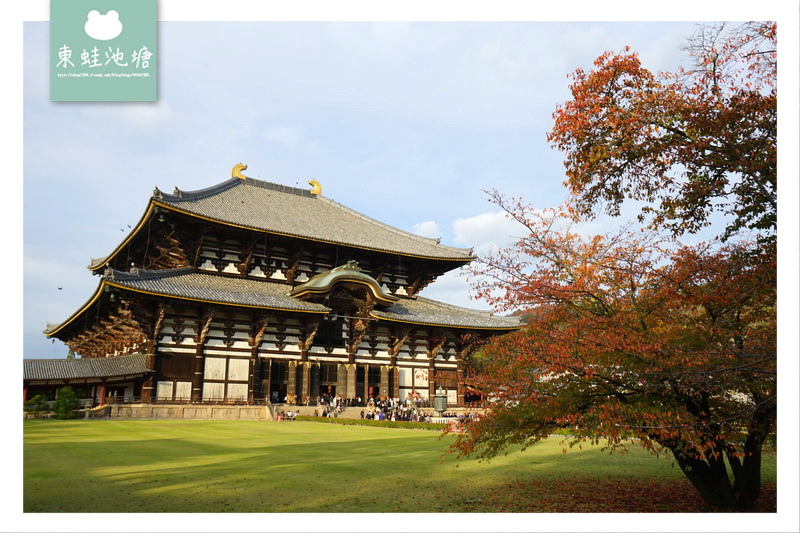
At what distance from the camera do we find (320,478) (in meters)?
9.93

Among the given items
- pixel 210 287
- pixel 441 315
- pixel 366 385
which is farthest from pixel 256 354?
pixel 441 315

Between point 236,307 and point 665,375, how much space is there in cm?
2253

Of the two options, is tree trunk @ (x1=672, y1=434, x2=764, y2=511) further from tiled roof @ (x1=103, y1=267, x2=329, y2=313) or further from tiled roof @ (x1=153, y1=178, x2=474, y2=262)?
tiled roof @ (x1=153, y1=178, x2=474, y2=262)

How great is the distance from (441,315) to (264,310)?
36.3ft

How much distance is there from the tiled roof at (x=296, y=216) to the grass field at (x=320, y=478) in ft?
51.1

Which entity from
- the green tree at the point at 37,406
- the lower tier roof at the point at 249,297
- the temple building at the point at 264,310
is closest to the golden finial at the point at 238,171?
the temple building at the point at 264,310

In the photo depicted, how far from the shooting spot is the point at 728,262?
766 centimetres

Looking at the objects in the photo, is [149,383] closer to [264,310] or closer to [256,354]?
[256,354]

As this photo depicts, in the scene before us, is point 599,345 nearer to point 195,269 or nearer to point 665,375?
point 665,375

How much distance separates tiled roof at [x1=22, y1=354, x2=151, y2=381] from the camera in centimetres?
2614

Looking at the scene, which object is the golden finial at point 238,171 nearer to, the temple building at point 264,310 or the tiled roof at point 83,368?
the temple building at point 264,310

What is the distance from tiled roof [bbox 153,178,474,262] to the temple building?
0.12 m
